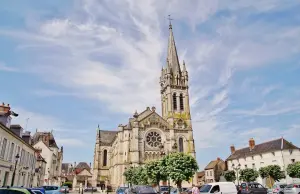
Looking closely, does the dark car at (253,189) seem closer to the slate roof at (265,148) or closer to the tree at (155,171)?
the tree at (155,171)

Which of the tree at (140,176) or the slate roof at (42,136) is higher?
the slate roof at (42,136)

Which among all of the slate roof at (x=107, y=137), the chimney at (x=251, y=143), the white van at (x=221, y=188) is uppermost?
the slate roof at (x=107, y=137)

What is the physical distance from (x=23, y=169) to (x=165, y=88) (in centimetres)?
4636

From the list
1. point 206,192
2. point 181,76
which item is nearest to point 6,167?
point 206,192

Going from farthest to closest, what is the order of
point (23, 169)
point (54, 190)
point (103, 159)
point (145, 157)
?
1. point (103, 159)
2. point (145, 157)
3. point (23, 169)
4. point (54, 190)

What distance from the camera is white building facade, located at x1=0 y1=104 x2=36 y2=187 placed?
21359 millimetres

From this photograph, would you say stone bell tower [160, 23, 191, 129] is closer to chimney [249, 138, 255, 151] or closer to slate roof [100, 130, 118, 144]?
chimney [249, 138, 255, 151]

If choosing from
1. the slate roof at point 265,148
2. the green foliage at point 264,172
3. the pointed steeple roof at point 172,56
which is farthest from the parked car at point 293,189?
the pointed steeple roof at point 172,56

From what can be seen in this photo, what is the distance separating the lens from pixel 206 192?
17.4 meters

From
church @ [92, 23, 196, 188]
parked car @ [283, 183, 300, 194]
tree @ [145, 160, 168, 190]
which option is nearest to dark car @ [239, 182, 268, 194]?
parked car @ [283, 183, 300, 194]

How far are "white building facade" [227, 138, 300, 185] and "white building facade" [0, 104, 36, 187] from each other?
103 feet

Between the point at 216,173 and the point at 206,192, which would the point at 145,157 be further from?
the point at 206,192

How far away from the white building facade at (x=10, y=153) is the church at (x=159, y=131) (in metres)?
28.0

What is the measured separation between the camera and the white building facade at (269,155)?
147 feet
